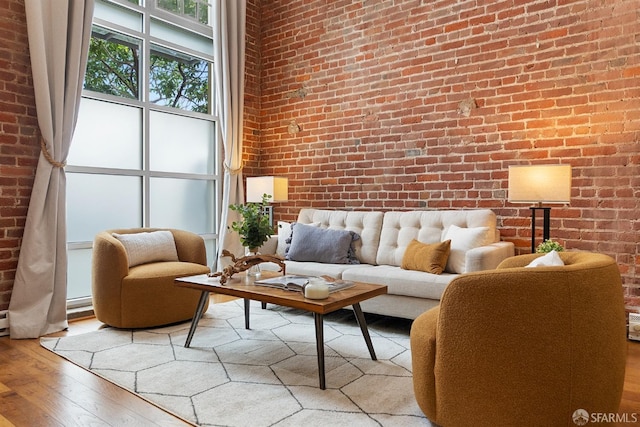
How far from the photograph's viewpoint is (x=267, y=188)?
4727mm

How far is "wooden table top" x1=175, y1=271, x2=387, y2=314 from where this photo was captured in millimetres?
2381

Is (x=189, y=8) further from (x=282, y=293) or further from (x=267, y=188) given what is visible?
(x=282, y=293)

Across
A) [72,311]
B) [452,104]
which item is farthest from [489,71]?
[72,311]

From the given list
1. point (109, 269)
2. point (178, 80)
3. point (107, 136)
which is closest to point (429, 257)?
point (109, 269)

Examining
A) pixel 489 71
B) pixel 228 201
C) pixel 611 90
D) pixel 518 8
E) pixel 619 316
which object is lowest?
pixel 619 316

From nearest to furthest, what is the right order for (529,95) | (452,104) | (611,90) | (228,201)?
(611,90) < (529,95) < (452,104) < (228,201)

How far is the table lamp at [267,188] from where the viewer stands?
4711mm

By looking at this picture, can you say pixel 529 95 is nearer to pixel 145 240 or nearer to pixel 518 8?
pixel 518 8

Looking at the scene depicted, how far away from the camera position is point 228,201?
5125 mm

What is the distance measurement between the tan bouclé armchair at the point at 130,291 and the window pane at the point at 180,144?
1.32 meters

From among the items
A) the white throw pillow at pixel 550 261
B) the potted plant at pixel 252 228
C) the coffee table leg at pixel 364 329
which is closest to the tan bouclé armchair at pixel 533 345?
the white throw pillow at pixel 550 261

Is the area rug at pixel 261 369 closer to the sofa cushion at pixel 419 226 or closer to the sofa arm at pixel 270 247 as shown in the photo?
the sofa cushion at pixel 419 226

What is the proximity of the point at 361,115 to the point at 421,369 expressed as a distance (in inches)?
129

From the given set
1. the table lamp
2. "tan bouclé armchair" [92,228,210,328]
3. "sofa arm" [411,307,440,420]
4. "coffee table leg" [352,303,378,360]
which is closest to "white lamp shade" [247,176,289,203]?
the table lamp
